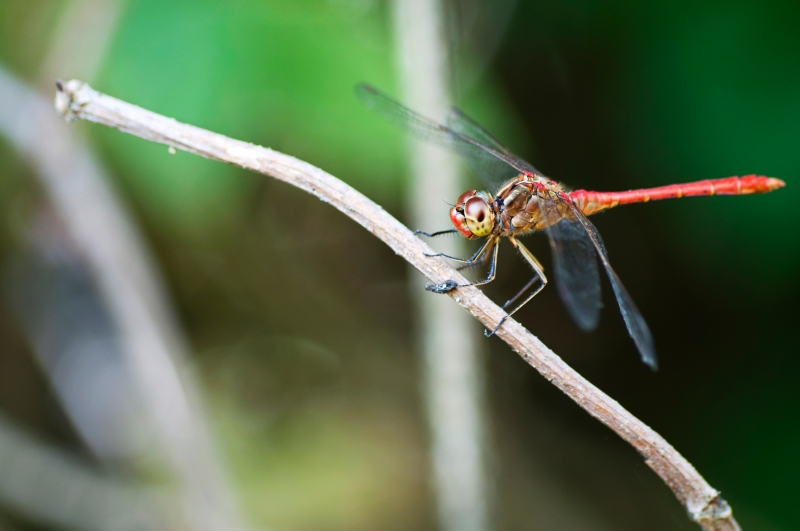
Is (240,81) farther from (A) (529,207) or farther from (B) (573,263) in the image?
(B) (573,263)

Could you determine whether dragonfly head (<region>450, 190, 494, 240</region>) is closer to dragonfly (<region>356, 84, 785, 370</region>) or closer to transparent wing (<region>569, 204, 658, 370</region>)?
dragonfly (<region>356, 84, 785, 370</region>)

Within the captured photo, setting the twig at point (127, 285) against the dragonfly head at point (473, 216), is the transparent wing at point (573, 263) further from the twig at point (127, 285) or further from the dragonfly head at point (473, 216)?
the twig at point (127, 285)

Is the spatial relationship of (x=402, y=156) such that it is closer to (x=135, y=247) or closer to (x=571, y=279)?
(x=571, y=279)

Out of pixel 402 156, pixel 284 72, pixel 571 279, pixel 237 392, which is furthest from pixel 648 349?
pixel 237 392

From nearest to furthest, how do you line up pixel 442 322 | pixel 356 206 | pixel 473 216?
pixel 356 206 < pixel 473 216 < pixel 442 322

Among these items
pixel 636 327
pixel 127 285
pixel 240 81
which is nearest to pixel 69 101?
pixel 240 81

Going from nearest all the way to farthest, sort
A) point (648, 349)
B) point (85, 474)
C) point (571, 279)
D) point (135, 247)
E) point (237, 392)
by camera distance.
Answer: point (648, 349) → point (571, 279) → point (135, 247) → point (85, 474) → point (237, 392)
